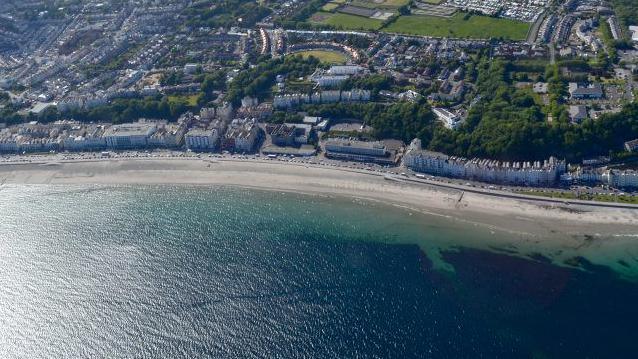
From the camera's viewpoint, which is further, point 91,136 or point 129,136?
point 91,136

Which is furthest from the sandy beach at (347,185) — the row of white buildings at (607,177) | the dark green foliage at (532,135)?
the dark green foliage at (532,135)

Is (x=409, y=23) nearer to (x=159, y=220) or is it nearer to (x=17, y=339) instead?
(x=159, y=220)

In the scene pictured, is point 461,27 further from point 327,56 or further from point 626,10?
point 626,10

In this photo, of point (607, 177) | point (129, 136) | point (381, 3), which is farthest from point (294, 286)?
point (381, 3)

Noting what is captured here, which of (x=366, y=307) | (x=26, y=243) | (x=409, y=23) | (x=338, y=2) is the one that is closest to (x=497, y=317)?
(x=366, y=307)

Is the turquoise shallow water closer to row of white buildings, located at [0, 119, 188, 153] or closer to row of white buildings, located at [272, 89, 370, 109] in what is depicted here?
row of white buildings, located at [0, 119, 188, 153]

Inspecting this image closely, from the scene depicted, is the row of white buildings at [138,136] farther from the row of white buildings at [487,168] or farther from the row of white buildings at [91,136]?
the row of white buildings at [487,168]
